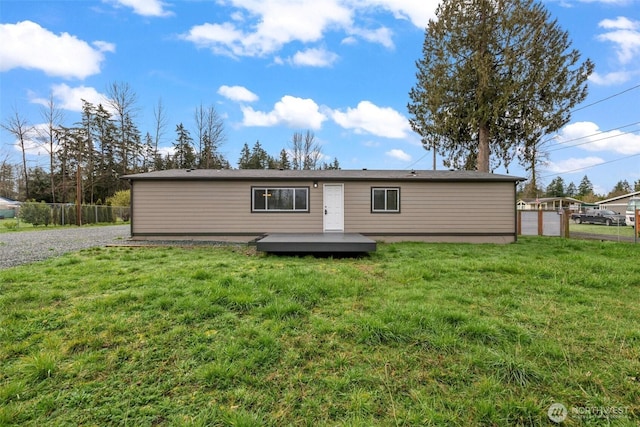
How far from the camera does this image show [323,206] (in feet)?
32.5

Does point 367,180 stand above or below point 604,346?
above

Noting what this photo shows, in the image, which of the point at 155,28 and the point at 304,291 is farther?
the point at 155,28

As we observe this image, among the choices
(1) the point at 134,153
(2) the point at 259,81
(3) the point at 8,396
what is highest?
(2) the point at 259,81

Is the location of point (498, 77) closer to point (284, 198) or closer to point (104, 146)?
point (284, 198)

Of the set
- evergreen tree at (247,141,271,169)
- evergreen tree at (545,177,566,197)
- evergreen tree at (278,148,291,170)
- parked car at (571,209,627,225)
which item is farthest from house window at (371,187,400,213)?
evergreen tree at (545,177,566,197)

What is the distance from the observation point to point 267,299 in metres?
3.49

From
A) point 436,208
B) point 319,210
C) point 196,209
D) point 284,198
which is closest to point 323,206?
point 319,210

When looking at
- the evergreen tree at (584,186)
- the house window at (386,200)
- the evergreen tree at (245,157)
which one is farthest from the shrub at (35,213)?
the evergreen tree at (584,186)

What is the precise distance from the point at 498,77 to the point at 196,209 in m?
15.2

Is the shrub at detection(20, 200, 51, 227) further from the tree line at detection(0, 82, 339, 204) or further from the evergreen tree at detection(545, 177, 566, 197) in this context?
the evergreen tree at detection(545, 177, 566, 197)

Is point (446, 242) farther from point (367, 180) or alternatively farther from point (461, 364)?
point (461, 364)

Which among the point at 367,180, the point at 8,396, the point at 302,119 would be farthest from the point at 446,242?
the point at 302,119

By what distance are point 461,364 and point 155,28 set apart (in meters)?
14.9

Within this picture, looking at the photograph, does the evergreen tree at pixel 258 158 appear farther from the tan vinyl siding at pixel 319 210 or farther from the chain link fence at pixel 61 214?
the tan vinyl siding at pixel 319 210
